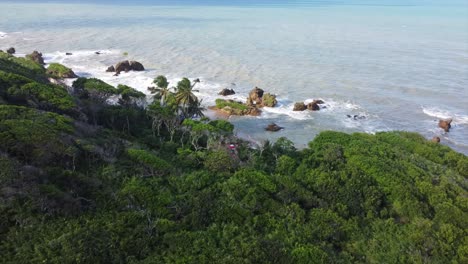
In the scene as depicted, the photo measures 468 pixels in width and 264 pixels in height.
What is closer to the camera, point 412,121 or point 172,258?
point 172,258

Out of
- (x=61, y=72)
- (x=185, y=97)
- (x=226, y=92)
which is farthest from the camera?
(x=61, y=72)

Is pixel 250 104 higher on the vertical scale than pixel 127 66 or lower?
lower

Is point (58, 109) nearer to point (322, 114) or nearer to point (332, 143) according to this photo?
point (332, 143)

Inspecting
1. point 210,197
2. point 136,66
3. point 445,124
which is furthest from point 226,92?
point 210,197

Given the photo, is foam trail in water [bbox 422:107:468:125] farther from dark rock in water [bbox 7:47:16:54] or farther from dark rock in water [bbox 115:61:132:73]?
dark rock in water [bbox 7:47:16:54]

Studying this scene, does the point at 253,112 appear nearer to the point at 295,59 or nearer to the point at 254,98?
the point at 254,98

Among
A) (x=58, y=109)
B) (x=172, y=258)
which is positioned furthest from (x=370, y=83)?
(x=172, y=258)

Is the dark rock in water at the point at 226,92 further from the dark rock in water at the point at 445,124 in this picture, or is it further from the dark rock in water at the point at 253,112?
the dark rock in water at the point at 445,124
